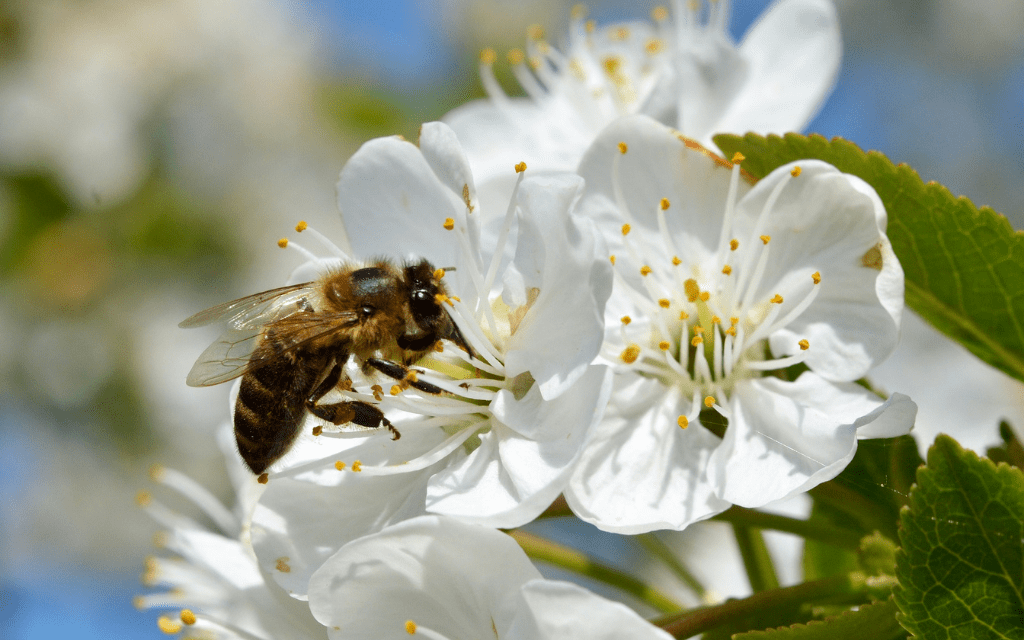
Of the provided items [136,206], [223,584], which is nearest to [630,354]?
[223,584]

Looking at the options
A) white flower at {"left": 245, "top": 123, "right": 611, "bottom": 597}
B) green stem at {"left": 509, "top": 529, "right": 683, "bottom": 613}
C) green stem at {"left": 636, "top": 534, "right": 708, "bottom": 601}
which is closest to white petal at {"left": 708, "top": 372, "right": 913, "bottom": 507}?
white flower at {"left": 245, "top": 123, "right": 611, "bottom": 597}

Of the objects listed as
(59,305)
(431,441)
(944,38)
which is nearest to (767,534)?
(431,441)

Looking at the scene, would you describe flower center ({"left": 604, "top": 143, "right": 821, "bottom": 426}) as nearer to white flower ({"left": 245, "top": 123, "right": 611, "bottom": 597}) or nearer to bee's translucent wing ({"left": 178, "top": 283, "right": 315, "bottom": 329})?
white flower ({"left": 245, "top": 123, "right": 611, "bottom": 597})

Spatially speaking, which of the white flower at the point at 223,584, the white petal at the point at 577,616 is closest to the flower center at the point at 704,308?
the white petal at the point at 577,616

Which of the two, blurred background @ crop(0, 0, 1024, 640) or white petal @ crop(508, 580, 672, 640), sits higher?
blurred background @ crop(0, 0, 1024, 640)

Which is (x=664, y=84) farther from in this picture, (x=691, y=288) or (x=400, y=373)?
(x=400, y=373)

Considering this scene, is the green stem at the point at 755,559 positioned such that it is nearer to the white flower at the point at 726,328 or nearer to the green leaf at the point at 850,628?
the white flower at the point at 726,328

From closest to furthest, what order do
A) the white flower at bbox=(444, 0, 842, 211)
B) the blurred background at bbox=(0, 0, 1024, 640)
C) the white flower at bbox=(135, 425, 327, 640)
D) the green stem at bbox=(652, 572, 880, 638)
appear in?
the green stem at bbox=(652, 572, 880, 638)
the white flower at bbox=(135, 425, 327, 640)
the white flower at bbox=(444, 0, 842, 211)
the blurred background at bbox=(0, 0, 1024, 640)
